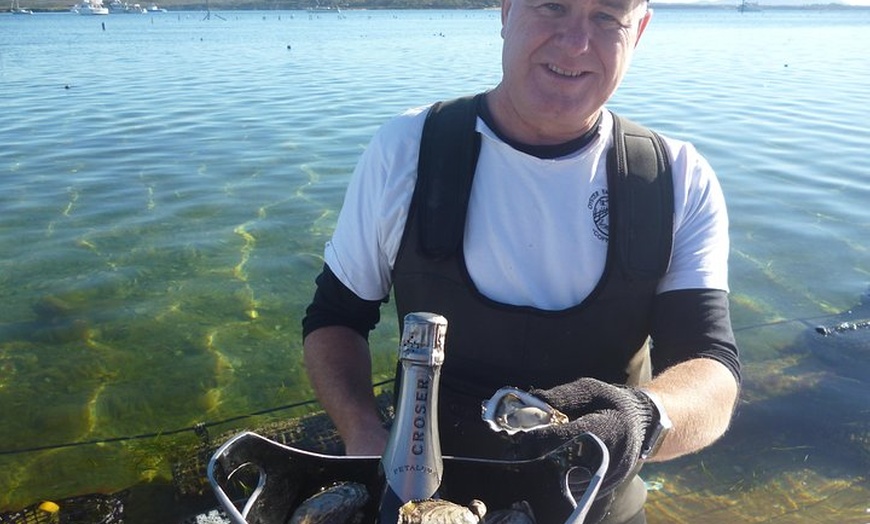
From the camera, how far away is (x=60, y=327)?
7742mm

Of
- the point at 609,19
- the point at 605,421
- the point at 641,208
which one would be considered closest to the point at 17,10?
the point at 609,19

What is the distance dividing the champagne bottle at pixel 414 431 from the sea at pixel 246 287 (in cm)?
385

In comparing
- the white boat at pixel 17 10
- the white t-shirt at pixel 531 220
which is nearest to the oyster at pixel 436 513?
the white t-shirt at pixel 531 220

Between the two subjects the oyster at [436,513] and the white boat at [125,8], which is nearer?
the oyster at [436,513]

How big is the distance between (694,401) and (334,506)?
135cm

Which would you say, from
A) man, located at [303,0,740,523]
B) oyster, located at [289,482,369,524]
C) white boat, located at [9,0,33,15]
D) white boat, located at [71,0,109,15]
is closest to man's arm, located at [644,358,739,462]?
man, located at [303,0,740,523]

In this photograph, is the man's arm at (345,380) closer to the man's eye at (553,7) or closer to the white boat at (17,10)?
the man's eye at (553,7)

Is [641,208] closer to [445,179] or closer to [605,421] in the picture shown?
[445,179]

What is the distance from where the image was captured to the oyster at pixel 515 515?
5.66 ft

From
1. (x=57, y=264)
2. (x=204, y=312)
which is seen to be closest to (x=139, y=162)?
(x=57, y=264)

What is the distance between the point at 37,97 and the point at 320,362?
23752 mm

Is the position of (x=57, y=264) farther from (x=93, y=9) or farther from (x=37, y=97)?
(x=93, y=9)

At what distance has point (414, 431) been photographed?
1.69 meters

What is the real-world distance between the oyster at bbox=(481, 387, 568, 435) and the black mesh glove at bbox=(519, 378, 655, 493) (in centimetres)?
4
